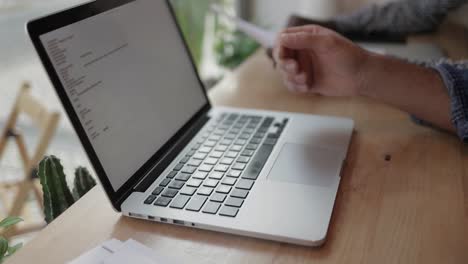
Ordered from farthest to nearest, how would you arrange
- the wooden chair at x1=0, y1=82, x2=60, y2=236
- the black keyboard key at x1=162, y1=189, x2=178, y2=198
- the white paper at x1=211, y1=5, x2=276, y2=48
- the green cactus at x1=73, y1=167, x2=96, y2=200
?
the wooden chair at x1=0, y1=82, x2=60, y2=236
the white paper at x1=211, y1=5, x2=276, y2=48
the green cactus at x1=73, y1=167, x2=96, y2=200
the black keyboard key at x1=162, y1=189, x2=178, y2=198

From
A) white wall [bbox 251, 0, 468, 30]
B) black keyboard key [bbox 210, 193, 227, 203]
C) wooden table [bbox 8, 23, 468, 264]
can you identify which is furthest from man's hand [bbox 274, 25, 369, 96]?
white wall [bbox 251, 0, 468, 30]

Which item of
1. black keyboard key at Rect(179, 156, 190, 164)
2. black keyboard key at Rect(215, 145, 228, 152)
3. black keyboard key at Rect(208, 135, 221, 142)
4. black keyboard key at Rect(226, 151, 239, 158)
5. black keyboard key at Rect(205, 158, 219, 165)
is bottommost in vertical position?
black keyboard key at Rect(226, 151, 239, 158)

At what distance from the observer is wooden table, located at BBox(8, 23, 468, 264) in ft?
1.55

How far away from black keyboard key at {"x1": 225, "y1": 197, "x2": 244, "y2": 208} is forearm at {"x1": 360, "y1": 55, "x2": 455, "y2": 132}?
0.34 metres

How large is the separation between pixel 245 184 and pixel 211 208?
2.7 inches

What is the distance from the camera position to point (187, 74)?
30.8 inches

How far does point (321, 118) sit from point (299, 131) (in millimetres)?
67

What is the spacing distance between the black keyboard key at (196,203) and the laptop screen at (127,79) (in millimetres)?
96

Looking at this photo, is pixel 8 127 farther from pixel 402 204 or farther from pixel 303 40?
pixel 402 204

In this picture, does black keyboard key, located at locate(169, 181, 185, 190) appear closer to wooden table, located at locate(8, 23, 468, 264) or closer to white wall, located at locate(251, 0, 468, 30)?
wooden table, located at locate(8, 23, 468, 264)

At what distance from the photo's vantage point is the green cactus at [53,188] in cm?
60

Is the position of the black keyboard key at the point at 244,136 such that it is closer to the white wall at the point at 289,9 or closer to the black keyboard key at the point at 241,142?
the black keyboard key at the point at 241,142

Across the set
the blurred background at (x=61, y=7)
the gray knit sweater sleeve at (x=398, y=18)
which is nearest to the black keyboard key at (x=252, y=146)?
the gray knit sweater sleeve at (x=398, y=18)

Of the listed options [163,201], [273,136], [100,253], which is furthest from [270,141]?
[100,253]
